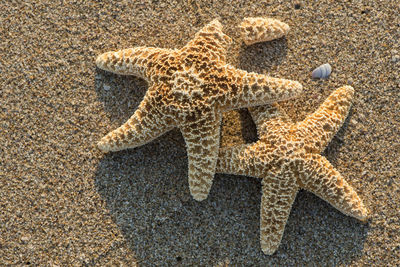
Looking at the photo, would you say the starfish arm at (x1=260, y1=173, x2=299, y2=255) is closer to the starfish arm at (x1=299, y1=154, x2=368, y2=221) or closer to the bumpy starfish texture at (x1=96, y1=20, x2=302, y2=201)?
the starfish arm at (x1=299, y1=154, x2=368, y2=221)

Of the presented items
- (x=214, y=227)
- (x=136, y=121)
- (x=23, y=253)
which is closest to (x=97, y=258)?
(x=23, y=253)

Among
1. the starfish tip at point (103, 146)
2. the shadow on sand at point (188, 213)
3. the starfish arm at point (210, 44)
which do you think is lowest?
the shadow on sand at point (188, 213)

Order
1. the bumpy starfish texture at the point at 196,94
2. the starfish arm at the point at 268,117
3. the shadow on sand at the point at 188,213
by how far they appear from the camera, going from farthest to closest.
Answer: the shadow on sand at the point at 188,213, the starfish arm at the point at 268,117, the bumpy starfish texture at the point at 196,94

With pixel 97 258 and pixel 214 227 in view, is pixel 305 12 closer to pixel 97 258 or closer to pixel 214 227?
pixel 214 227

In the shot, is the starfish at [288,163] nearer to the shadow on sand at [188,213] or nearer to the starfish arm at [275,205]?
the starfish arm at [275,205]

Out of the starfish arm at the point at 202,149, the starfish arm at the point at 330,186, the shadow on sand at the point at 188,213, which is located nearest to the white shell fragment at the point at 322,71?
the shadow on sand at the point at 188,213
